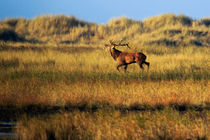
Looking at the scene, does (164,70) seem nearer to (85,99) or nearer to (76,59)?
(76,59)

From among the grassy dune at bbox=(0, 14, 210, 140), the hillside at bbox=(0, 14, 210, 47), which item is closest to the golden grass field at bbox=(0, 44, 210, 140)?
the grassy dune at bbox=(0, 14, 210, 140)

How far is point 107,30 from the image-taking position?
33562mm

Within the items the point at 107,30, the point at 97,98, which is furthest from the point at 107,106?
the point at 107,30

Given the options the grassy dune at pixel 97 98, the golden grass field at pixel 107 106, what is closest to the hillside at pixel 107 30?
the grassy dune at pixel 97 98

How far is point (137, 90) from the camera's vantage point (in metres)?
9.22

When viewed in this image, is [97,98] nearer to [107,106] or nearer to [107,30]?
[107,106]

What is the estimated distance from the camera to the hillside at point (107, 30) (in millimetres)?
28806

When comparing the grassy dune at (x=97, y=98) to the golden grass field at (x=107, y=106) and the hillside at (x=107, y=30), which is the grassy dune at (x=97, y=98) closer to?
the golden grass field at (x=107, y=106)

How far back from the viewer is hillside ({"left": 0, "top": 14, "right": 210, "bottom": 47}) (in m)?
28.8

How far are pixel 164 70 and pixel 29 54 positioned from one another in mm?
7910

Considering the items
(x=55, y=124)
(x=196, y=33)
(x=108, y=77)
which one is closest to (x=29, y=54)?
(x=108, y=77)

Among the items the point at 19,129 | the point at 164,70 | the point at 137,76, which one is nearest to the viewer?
the point at 19,129

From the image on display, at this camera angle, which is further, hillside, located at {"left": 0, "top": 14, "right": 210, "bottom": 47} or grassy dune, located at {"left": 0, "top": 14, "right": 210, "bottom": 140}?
hillside, located at {"left": 0, "top": 14, "right": 210, "bottom": 47}

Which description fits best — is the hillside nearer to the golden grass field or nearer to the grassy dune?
the grassy dune
